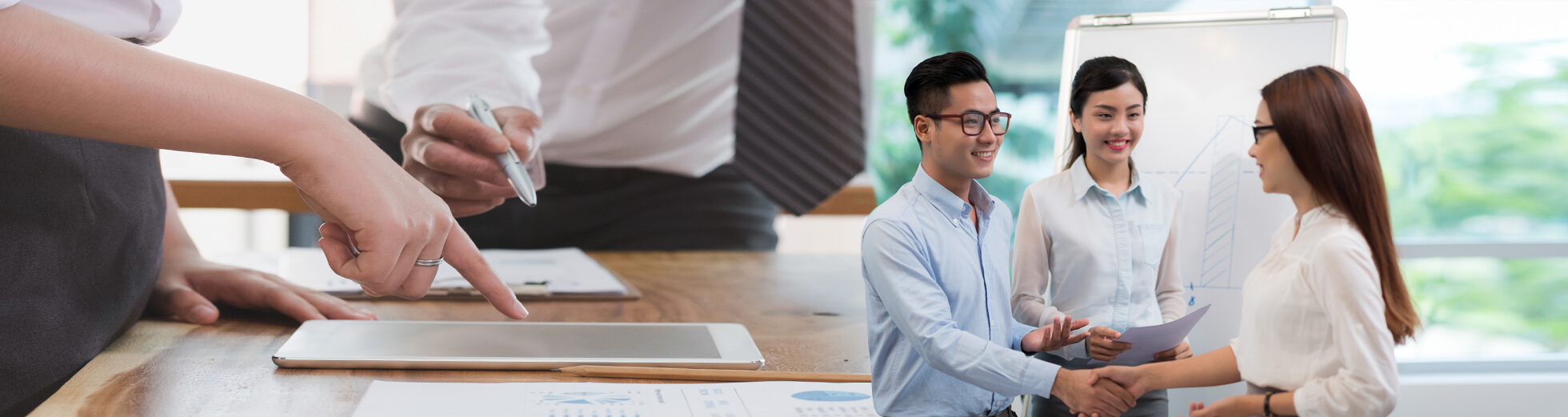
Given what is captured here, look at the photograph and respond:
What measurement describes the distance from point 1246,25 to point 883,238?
0.51 m

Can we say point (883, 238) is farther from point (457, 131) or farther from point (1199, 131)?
point (457, 131)

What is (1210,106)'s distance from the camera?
79cm

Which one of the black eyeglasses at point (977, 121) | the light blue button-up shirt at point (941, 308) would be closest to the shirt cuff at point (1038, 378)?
the light blue button-up shirt at point (941, 308)

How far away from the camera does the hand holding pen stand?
0.99 metres

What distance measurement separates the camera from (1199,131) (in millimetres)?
770

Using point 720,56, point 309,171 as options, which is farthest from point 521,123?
point 720,56

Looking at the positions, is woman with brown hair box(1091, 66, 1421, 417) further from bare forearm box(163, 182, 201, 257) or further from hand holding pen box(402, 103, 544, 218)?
bare forearm box(163, 182, 201, 257)

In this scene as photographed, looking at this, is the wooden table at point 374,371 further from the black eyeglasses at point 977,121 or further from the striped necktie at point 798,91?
the striped necktie at point 798,91

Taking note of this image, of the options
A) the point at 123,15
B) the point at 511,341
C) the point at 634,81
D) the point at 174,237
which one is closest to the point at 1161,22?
the point at 511,341

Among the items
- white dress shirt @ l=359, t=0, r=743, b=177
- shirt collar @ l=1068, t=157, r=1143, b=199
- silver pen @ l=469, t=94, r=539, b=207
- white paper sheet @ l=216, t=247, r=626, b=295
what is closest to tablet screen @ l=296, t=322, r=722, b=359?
silver pen @ l=469, t=94, r=539, b=207

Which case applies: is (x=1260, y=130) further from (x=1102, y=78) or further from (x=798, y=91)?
(x=798, y=91)

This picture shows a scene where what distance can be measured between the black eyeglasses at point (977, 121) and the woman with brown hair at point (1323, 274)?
115 mm

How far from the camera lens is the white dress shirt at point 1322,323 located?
36 centimetres

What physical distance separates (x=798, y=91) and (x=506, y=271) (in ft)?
4.24
